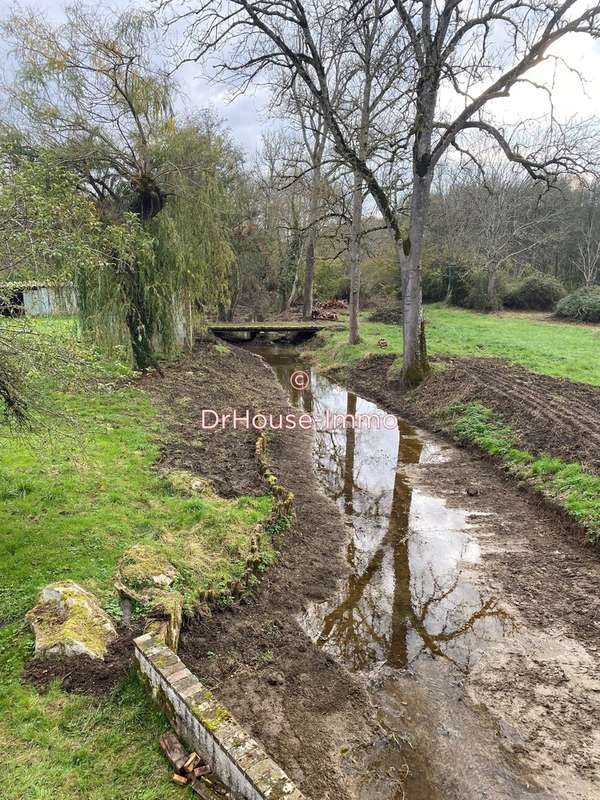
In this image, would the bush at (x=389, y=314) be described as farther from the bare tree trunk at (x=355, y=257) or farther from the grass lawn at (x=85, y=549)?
the grass lawn at (x=85, y=549)

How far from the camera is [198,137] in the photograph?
1310cm

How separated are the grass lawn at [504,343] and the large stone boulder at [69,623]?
1215 cm

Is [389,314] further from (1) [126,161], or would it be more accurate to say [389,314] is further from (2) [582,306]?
(1) [126,161]

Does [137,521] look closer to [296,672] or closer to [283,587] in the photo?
[283,587]

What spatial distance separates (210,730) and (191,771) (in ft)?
1.26

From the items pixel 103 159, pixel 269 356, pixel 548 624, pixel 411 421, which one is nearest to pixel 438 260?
pixel 269 356

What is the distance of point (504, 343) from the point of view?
18.3m

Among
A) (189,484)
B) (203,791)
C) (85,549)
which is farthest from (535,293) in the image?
(203,791)

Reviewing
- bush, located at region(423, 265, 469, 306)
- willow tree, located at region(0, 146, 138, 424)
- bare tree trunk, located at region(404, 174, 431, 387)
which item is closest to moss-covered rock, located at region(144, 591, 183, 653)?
willow tree, located at region(0, 146, 138, 424)

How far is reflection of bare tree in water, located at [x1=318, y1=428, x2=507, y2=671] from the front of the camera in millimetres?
4711

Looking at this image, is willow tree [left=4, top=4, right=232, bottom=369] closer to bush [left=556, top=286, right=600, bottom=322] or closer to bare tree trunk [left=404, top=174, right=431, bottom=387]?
bare tree trunk [left=404, top=174, right=431, bottom=387]

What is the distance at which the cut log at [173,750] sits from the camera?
3.13 metres

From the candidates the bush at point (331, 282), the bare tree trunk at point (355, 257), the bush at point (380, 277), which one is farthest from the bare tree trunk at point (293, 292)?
the bare tree trunk at point (355, 257)

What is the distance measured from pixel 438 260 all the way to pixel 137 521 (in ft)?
94.6
